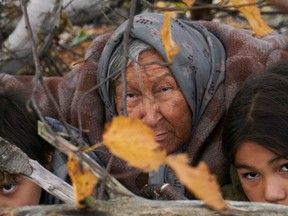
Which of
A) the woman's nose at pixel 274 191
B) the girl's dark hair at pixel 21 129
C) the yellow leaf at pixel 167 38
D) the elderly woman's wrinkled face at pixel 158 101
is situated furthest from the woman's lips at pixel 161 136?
the yellow leaf at pixel 167 38

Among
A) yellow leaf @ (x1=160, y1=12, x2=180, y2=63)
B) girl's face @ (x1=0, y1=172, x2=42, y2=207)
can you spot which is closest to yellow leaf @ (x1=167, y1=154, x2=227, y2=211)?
yellow leaf @ (x1=160, y1=12, x2=180, y2=63)

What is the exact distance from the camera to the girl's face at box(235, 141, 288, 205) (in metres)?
1.63

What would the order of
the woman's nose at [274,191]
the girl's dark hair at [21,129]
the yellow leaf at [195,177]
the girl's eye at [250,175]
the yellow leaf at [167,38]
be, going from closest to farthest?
the yellow leaf at [195,177], the yellow leaf at [167,38], the woman's nose at [274,191], the girl's eye at [250,175], the girl's dark hair at [21,129]

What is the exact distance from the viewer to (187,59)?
6.76ft

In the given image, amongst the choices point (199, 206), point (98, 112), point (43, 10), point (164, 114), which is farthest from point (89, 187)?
point (43, 10)

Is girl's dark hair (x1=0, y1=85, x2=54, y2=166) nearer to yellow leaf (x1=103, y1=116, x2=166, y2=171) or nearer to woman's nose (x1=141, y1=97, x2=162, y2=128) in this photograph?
woman's nose (x1=141, y1=97, x2=162, y2=128)

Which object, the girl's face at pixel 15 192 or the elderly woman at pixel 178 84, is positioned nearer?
the girl's face at pixel 15 192

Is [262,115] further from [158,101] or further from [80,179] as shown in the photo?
[80,179]

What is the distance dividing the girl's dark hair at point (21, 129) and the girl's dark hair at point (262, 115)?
524mm

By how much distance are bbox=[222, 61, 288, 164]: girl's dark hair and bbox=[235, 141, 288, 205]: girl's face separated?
19 mm

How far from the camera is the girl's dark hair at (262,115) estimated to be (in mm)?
1685

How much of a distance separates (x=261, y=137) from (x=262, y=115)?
7cm

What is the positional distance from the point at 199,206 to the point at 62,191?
0.28m

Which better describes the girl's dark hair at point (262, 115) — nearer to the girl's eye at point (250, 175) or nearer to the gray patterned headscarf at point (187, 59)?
the girl's eye at point (250, 175)
